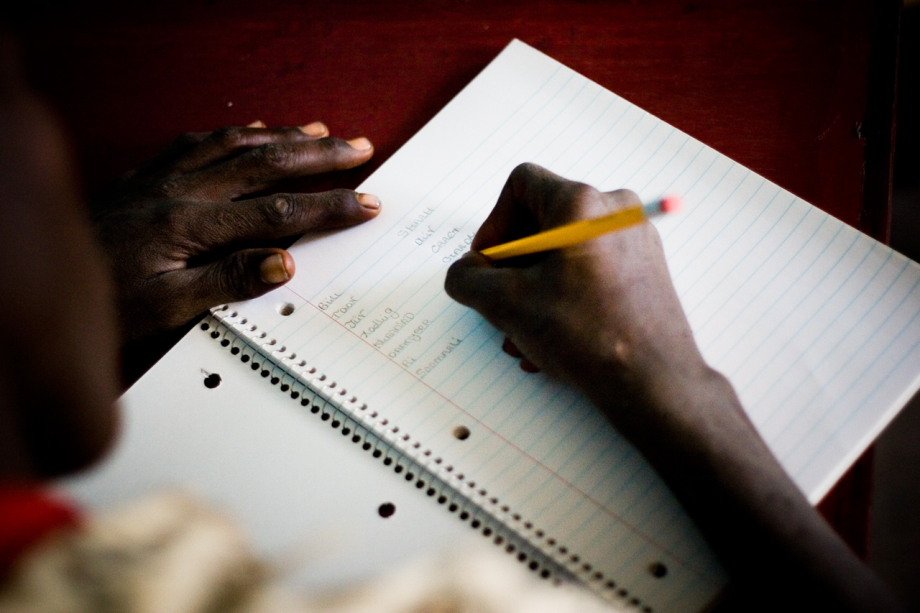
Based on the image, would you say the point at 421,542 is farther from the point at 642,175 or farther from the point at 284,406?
the point at 642,175

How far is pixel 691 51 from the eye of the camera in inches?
Answer: 29.2

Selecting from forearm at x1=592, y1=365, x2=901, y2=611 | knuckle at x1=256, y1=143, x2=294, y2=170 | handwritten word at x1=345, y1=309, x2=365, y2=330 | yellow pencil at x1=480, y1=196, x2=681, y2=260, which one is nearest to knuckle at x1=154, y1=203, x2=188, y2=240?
knuckle at x1=256, y1=143, x2=294, y2=170

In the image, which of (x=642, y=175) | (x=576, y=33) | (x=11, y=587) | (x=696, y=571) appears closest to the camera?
(x=11, y=587)

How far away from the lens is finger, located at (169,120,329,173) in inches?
28.5

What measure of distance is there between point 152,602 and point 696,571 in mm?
384

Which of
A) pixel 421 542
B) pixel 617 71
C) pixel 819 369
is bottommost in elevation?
pixel 421 542

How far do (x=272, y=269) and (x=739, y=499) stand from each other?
1.42 feet

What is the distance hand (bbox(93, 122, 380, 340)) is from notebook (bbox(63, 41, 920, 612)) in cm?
3

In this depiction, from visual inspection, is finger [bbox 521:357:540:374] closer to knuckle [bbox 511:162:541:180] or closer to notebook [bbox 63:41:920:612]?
notebook [bbox 63:41:920:612]

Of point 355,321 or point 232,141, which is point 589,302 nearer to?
point 355,321

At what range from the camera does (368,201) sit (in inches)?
25.6

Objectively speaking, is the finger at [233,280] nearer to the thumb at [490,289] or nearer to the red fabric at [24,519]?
the thumb at [490,289]

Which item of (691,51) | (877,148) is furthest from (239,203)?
(877,148)

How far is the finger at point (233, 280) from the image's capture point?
23.7 inches
